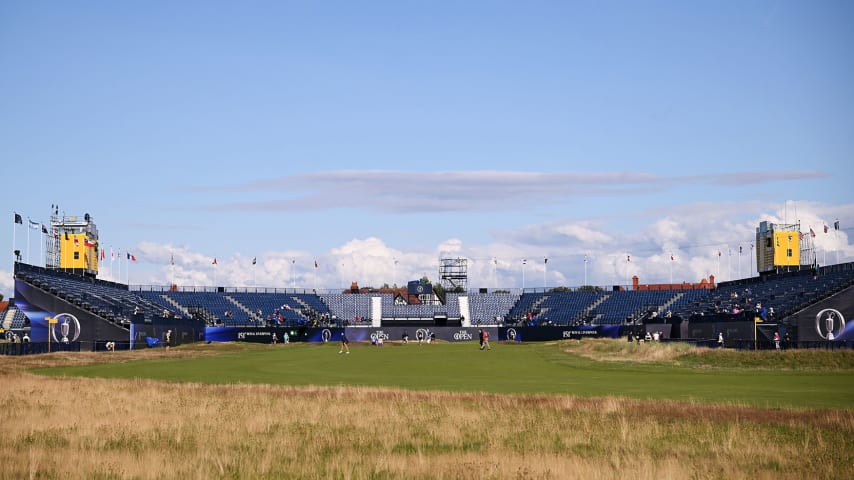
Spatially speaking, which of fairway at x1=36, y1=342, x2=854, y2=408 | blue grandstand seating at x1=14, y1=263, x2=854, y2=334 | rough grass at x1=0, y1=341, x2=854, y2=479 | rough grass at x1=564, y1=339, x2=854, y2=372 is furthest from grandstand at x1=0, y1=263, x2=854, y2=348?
rough grass at x1=0, y1=341, x2=854, y2=479

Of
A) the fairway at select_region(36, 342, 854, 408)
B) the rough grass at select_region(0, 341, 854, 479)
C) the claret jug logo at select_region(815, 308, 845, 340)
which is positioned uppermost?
the claret jug logo at select_region(815, 308, 845, 340)

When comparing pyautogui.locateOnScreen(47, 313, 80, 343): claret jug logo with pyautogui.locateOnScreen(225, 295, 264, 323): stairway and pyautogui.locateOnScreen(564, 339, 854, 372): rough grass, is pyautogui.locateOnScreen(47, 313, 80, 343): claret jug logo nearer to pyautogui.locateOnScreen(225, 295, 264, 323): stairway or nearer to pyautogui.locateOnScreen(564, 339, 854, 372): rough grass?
pyautogui.locateOnScreen(225, 295, 264, 323): stairway

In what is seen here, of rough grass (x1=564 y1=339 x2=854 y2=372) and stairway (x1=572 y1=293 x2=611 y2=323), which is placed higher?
stairway (x1=572 y1=293 x2=611 y2=323)

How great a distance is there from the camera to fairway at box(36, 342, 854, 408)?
119 feet

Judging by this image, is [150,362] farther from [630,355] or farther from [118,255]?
[118,255]

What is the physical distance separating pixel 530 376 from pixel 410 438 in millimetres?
25456

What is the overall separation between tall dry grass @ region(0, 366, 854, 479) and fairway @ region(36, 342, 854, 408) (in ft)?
18.6

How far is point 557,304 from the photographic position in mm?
134500

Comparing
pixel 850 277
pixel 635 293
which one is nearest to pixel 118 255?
pixel 635 293

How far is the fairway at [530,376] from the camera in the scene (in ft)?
119

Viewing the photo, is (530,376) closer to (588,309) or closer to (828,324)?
(828,324)

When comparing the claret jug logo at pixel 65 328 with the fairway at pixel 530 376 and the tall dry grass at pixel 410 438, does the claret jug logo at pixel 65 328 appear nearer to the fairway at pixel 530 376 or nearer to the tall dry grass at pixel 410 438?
the fairway at pixel 530 376

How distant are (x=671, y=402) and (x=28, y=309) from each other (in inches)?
2970

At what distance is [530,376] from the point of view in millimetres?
48562
